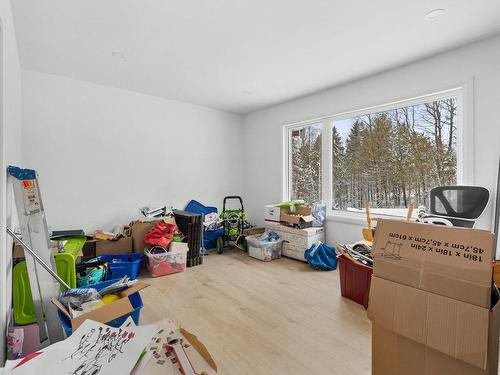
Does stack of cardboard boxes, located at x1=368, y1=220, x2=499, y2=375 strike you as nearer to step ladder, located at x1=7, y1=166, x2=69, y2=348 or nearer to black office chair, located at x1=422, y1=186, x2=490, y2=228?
black office chair, located at x1=422, y1=186, x2=490, y2=228

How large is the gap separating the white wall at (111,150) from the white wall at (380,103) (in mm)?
732

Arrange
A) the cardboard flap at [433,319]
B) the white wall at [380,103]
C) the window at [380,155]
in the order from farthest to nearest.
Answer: the window at [380,155] → the white wall at [380,103] → the cardboard flap at [433,319]

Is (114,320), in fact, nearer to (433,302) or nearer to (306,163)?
(433,302)

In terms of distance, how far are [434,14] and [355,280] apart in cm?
241

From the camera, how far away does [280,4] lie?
1984 mm

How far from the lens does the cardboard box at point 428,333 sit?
0.89 m

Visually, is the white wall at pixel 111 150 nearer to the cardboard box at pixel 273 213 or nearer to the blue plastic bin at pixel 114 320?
the cardboard box at pixel 273 213

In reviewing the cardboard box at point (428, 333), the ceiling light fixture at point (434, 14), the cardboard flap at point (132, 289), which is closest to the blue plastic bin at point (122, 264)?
the cardboard flap at point (132, 289)

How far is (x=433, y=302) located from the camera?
0.98m

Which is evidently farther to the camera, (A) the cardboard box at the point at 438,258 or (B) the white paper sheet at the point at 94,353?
(A) the cardboard box at the point at 438,258

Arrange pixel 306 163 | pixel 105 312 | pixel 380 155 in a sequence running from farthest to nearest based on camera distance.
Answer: pixel 306 163 < pixel 380 155 < pixel 105 312

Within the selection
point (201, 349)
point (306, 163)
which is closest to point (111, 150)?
point (306, 163)

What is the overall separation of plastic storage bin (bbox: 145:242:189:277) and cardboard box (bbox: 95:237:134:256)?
337 mm

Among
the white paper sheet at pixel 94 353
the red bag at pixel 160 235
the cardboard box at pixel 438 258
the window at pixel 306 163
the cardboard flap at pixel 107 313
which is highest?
the window at pixel 306 163
